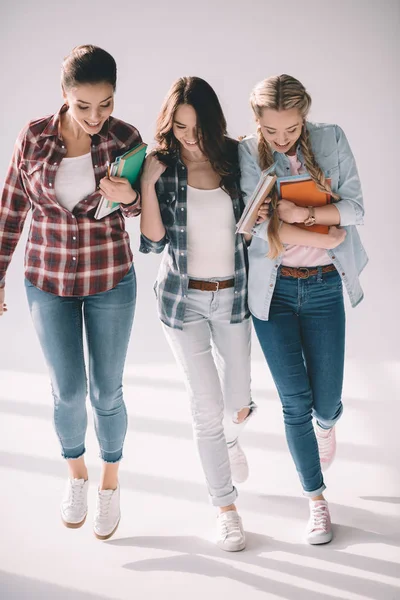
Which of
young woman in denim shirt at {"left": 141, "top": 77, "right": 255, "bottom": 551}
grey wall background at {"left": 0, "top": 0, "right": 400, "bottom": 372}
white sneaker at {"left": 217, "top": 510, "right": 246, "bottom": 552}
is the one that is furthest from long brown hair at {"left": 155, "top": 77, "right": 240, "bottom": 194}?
grey wall background at {"left": 0, "top": 0, "right": 400, "bottom": 372}

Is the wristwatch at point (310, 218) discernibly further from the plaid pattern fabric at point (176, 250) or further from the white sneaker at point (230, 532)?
the white sneaker at point (230, 532)

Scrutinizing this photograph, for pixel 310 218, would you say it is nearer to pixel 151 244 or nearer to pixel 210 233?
pixel 210 233

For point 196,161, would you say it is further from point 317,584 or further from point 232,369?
point 317,584

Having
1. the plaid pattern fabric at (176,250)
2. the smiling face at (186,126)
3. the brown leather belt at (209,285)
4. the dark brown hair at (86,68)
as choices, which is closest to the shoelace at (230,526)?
the plaid pattern fabric at (176,250)

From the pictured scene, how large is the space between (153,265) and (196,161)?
2.69 meters

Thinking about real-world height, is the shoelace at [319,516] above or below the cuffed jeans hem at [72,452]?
below

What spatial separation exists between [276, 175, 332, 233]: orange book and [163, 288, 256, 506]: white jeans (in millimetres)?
325

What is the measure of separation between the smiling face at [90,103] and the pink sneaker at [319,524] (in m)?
1.34

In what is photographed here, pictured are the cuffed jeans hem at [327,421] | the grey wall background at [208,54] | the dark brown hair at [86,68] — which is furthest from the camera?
the grey wall background at [208,54]

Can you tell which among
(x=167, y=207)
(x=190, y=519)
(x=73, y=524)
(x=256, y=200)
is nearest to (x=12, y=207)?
(x=167, y=207)

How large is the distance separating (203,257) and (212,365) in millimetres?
338

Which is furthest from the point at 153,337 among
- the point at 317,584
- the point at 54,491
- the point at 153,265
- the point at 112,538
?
the point at 317,584

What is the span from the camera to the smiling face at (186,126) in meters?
2.16

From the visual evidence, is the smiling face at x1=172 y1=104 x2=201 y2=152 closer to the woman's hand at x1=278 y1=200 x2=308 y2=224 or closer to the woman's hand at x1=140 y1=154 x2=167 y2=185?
the woman's hand at x1=140 y1=154 x2=167 y2=185
